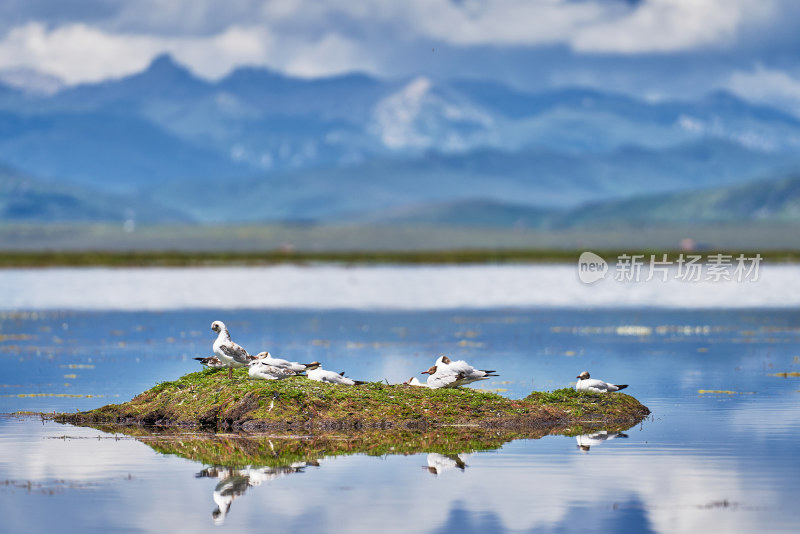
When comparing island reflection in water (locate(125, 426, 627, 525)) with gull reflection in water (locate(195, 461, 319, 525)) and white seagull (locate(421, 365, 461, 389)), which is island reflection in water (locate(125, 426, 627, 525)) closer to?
gull reflection in water (locate(195, 461, 319, 525))

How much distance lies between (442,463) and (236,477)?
308 cm

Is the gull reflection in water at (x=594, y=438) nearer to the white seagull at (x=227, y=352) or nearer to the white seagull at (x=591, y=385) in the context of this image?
the white seagull at (x=591, y=385)

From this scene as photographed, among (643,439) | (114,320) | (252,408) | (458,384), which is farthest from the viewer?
(114,320)

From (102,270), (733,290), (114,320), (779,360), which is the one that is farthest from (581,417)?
(102,270)

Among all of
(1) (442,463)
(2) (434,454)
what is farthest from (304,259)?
(1) (442,463)

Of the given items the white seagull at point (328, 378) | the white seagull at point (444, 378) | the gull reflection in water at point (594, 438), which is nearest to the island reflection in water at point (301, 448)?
the gull reflection in water at point (594, 438)

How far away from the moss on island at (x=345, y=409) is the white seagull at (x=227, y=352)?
30 centimetres

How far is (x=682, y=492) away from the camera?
18219mm

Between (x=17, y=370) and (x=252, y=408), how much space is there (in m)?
13.1

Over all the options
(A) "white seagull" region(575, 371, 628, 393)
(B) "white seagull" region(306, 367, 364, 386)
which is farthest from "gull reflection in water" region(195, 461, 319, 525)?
(A) "white seagull" region(575, 371, 628, 393)

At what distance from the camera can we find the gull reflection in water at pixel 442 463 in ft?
66.0

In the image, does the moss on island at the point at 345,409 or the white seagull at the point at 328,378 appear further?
the white seagull at the point at 328,378

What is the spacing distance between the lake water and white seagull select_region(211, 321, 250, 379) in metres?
2.51

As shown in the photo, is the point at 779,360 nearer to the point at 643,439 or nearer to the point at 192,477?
the point at 643,439
